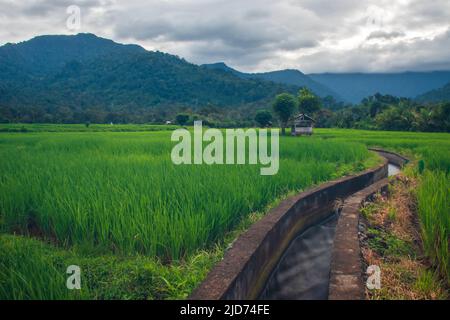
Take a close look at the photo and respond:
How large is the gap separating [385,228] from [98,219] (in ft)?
10.0

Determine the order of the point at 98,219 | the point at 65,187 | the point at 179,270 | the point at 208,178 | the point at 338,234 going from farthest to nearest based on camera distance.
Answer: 1. the point at 208,178
2. the point at 65,187
3. the point at 338,234
4. the point at 98,219
5. the point at 179,270

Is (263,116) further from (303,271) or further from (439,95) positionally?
(439,95)

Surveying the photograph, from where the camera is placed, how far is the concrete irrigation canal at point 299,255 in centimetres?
234

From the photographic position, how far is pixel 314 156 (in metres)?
8.55

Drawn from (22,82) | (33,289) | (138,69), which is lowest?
(33,289)

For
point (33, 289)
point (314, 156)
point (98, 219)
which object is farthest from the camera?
point (314, 156)

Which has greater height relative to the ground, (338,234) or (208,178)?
(208,178)

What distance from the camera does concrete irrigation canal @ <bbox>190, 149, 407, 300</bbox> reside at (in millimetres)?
2338

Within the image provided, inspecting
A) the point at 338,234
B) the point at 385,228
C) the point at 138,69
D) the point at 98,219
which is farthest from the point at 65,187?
the point at 138,69

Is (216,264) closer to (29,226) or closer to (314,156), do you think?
(29,226)
